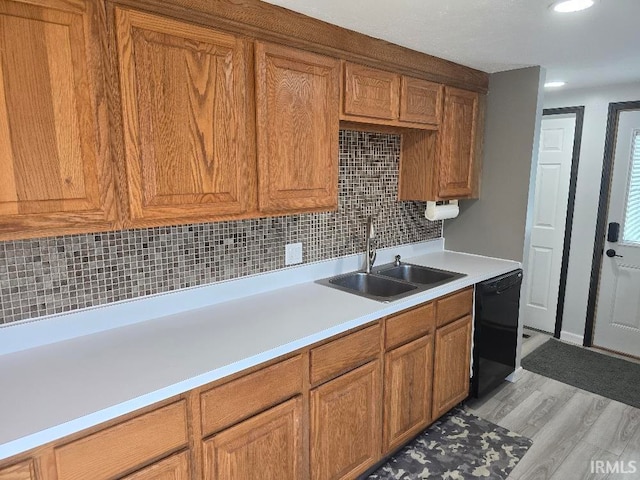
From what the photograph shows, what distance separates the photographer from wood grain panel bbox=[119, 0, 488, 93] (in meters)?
1.51

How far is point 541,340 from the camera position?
3.77 meters

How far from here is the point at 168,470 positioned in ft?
4.31

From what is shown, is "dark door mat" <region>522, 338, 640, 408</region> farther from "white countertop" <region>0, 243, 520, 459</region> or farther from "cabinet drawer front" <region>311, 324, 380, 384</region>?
"cabinet drawer front" <region>311, 324, 380, 384</region>

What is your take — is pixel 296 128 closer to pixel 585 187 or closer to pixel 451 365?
pixel 451 365

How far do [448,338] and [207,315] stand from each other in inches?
55.8

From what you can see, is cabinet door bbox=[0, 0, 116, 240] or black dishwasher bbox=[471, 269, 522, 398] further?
black dishwasher bbox=[471, 269, 522, 398]

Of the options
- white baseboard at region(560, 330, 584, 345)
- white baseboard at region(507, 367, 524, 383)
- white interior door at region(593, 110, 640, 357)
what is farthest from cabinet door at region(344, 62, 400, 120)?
white baseboard at region(560, 330, 584, 345)

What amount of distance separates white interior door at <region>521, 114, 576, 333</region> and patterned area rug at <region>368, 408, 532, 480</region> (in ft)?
5.09

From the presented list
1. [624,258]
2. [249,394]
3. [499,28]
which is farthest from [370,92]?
[624,258]

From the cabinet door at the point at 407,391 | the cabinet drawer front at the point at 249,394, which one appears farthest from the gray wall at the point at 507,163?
the cabinet drawer front at the point at 249,394

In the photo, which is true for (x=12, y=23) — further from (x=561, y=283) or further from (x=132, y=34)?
(x=561, y=283)

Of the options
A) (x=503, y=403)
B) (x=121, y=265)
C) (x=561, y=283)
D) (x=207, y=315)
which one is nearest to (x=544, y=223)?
(x=561, y=283)

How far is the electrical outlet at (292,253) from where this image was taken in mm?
2258

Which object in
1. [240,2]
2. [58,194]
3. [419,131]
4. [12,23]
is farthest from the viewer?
[419,131]
